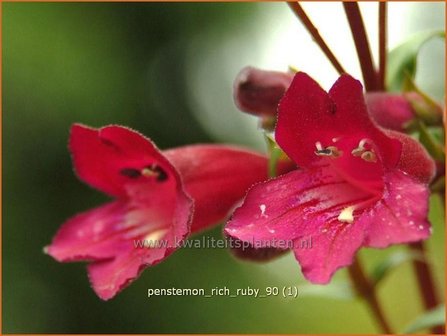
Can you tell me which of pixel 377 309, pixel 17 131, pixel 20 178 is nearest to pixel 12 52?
pixel 17 131

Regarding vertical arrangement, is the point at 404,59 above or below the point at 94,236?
above

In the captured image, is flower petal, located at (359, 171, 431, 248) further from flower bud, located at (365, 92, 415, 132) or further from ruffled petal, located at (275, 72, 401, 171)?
flower bud, located at (365, 92, 415, 132)

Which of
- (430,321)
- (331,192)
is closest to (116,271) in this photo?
(331,192)

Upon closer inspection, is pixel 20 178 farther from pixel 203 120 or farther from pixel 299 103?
pixel 299 103

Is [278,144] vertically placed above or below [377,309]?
above

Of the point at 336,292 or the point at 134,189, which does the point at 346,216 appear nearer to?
the point at 134,189

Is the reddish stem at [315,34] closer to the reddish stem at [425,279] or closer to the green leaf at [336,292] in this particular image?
the reddish stem at [425,279]
